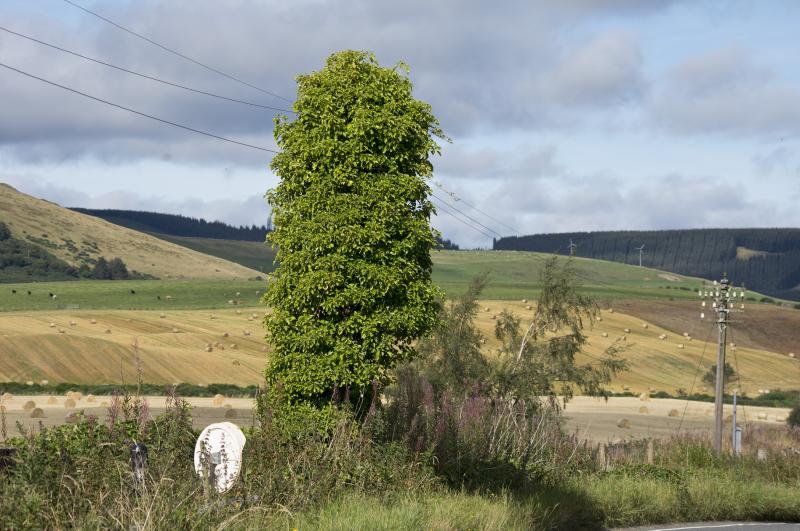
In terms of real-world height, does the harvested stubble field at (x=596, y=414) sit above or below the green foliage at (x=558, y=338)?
below

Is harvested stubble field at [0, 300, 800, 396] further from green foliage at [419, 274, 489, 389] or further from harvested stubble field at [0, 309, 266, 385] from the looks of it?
green foliage at [419, 274, 489, 389]

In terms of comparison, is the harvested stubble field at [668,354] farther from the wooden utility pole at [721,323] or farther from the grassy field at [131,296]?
the wooden utility pole at [721,323]

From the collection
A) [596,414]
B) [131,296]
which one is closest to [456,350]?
[596,414]

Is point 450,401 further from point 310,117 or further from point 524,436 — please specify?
point 310,117

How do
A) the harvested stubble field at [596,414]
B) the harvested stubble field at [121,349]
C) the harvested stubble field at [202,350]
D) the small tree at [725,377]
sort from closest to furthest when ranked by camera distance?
the harvested stubble field at [596,414] → the harvested stubble field at [121,349] → the harvested stubble field at [202,350] → the small tree at [725,377]


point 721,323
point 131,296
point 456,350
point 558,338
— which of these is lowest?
point 131,296

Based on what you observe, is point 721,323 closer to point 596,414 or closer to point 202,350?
point 596,414

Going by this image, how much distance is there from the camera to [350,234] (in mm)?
18109

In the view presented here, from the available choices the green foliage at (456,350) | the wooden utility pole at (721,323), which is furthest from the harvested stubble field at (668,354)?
the green foliage at (456,350)

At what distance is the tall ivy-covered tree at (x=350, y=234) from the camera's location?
18188mm

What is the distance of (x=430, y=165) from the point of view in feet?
63.6

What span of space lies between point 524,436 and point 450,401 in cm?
163

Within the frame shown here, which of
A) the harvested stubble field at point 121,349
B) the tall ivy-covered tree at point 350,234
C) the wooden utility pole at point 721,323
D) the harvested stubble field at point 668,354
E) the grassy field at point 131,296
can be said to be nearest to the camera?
the tall ivy-covered tree at point 350,234

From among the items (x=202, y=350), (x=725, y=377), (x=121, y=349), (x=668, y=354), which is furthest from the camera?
(x=668, y=354)
